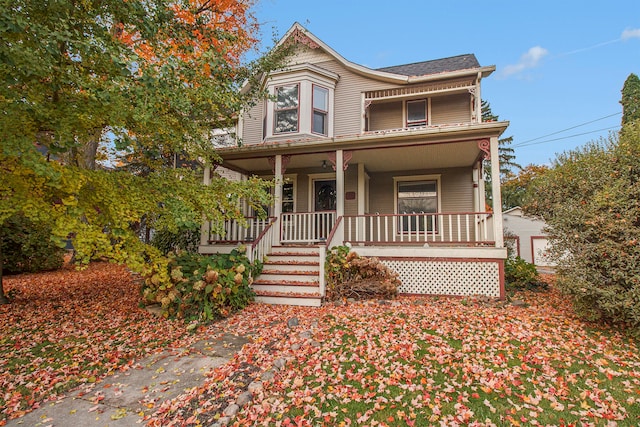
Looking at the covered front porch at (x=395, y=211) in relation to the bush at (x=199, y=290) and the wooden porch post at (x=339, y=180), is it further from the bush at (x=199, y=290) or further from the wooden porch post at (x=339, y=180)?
the bush at (x=199, y=290)

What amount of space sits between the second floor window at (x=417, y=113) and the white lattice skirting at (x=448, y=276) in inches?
216

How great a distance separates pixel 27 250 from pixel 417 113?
13.0 metres

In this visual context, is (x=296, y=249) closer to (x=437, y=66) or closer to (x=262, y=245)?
(x=262, y=245)

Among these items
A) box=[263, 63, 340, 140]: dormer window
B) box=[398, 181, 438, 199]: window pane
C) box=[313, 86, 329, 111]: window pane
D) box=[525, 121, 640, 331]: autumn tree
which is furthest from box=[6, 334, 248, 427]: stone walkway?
box=[313, 86, 329, 111]: window pane

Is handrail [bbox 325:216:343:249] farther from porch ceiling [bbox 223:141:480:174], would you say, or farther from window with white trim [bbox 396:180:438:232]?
window with white trim [bbox 396:180:438:232]

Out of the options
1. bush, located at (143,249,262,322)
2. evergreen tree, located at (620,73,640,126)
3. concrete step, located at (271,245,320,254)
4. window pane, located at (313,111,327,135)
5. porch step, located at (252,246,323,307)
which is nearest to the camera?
bush, located at (143,249,262,322)

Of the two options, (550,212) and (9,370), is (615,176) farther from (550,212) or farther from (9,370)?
(9,370)

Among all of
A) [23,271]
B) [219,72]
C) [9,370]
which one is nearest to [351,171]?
[219,72]

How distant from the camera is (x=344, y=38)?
59.8 ft

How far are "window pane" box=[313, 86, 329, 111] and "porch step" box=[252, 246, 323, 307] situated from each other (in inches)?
206

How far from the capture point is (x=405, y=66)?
42.4ft

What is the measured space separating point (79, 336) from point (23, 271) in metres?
7.89

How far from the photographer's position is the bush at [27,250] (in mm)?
9297

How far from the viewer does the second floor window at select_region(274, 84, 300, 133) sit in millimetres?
10820
